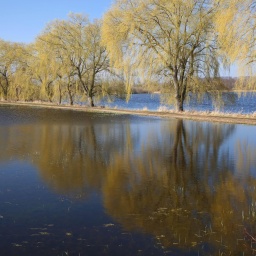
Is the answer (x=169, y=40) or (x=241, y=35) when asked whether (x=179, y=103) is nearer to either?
(x=169, y=40)

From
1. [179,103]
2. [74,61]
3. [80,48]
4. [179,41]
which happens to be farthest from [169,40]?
[74,61]

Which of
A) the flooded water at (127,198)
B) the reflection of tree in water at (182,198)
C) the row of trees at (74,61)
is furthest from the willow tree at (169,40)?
the reflection of tree in water at (182,198)

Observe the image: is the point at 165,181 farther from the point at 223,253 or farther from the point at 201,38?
the point at 201,38

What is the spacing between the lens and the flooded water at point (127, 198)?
4.92 metres

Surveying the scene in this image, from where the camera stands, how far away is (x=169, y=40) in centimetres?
2611

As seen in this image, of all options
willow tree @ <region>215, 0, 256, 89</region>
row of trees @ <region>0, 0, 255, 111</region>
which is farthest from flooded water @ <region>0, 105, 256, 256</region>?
row of trees @ <region>0, 0, 255, 111</region>

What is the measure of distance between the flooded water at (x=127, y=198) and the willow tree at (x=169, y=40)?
14056 mm

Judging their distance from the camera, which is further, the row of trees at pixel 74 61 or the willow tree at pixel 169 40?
the row of trees at pixel 74 61

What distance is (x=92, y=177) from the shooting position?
845 centimetres

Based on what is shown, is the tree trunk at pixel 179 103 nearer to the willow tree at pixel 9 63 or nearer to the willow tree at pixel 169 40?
the willow tree at pixel 169 40

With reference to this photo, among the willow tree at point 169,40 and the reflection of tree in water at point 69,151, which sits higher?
the willow tree at point 169,40

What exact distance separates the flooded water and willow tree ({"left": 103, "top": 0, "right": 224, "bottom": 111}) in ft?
46.1

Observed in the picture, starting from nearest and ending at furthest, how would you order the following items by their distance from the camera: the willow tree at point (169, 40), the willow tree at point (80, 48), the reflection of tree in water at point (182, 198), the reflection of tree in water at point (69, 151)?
the reflection of tree in water at point (182, 198) < the reflection of tree in water at point (69, 151) < the willow tree at point (169, 40) < the willow tree at point (80, 48)

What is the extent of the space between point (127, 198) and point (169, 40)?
21.2 meters
